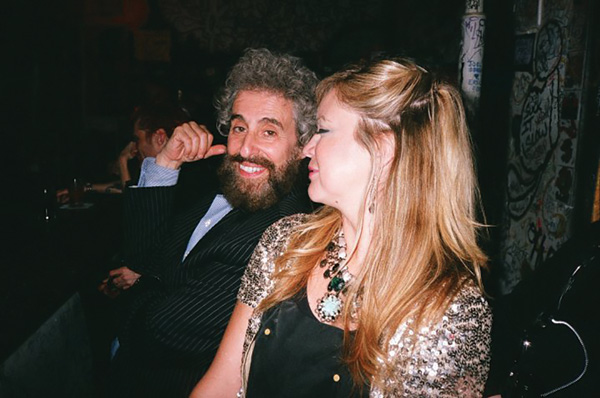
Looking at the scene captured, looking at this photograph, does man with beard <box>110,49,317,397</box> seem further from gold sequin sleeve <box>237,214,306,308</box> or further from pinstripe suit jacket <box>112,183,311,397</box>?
gold sequin sleeve <box>237,214,306,308</box>

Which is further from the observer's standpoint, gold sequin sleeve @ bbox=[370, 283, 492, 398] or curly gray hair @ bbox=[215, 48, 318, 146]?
curly gray hair @ bbox=[215, 48, 318, 146]

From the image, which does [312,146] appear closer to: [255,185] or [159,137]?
[255,185]

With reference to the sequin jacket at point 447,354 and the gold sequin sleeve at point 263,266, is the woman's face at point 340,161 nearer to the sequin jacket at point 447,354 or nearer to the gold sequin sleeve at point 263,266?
the gold sequin sleeve at point 263,266

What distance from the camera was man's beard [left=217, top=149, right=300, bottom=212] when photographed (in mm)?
2307

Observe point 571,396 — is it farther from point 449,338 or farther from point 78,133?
point 78,133

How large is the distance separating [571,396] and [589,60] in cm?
236

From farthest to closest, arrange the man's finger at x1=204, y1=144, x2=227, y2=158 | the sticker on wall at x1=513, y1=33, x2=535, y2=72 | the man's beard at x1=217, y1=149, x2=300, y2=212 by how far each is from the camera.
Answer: the sticker on wall at x1=513, y1=33, x2=535, y2=72
the man's finger at x1=204, y1=144, x2=227, y2=158
the man's beard at x1=217, y1=149, x2=300, y2=212

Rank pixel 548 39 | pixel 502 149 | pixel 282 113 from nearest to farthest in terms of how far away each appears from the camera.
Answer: pixel 282 113, pixel 548 39, pixel 502 149

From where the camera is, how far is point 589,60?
299 cm

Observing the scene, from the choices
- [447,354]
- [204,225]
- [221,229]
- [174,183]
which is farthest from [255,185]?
[447,354]

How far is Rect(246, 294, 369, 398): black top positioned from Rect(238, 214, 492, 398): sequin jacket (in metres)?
0.13

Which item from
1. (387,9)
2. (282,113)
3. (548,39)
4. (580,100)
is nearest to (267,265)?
(282,113)

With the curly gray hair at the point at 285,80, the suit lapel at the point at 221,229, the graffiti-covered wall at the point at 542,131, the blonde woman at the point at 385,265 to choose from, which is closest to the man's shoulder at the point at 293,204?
the suit lapel at the point at 221,229

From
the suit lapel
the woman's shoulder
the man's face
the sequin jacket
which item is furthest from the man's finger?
the sequin jacket
